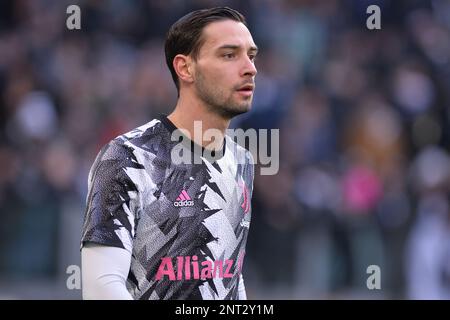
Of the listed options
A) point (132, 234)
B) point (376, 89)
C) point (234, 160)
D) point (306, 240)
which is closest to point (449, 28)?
point (376, 89)

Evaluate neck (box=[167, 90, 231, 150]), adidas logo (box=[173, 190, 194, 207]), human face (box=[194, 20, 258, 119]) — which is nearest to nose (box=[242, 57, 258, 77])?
human face (box=[194, 20, 258, 119])

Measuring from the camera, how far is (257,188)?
10.1 metres

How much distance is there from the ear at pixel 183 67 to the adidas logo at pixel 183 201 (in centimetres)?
55

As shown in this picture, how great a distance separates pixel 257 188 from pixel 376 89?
2.22 meters

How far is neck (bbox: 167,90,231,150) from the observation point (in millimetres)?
4469

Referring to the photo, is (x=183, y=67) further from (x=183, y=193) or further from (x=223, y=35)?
(x=183, y=193)

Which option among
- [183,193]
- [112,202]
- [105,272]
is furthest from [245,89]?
[105,272]

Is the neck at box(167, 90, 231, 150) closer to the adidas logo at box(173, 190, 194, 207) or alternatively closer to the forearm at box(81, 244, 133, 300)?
the adidas logo at box(173, 190, 194, 207)

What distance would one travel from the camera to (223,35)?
4.46 m

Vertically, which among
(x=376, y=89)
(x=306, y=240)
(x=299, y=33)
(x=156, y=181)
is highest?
(x=299, y=33)

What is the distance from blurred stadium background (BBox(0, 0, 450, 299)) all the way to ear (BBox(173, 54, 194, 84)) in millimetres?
5394

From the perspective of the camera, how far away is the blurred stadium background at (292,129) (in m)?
10.0

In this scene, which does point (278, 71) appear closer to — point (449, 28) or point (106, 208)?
point (449, 28)

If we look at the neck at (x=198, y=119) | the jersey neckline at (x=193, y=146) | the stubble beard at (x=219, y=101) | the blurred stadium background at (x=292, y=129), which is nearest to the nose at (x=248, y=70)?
the stubble beard at (x=219, y=101)
